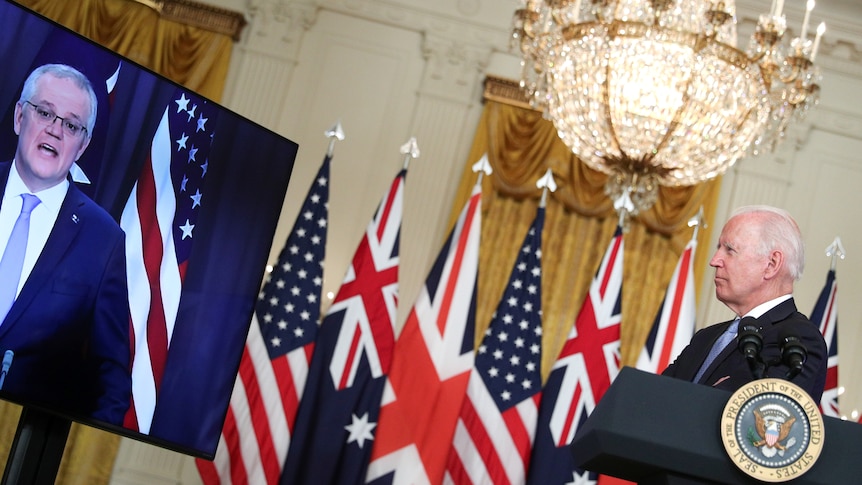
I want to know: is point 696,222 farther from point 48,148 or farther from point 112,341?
point 48,148

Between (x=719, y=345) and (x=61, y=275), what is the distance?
90.2 inches

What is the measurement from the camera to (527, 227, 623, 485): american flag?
722 cm

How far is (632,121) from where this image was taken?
6090 millimetres

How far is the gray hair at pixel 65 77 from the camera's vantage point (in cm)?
396

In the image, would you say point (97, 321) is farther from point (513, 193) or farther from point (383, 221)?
point (513, 193)

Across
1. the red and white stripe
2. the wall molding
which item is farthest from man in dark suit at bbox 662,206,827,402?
the wall molding

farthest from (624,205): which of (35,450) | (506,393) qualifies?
(35,450)

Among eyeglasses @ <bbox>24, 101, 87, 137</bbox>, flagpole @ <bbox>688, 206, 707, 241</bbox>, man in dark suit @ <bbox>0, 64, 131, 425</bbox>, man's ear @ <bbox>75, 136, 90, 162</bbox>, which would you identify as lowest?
man in dark suit @ <bbox>0, 64, 131, 425</bbox>

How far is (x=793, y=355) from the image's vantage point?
2.55 m

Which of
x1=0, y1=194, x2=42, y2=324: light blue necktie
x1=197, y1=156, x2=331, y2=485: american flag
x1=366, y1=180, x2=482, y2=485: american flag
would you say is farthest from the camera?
x1=366, y1=180, x2=482, y2=485: american flag

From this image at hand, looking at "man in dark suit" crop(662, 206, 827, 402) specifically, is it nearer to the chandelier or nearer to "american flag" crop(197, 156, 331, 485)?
the chandelier

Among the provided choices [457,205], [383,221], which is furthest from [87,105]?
[457,205]

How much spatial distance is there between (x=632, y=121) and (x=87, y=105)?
9.96 feet

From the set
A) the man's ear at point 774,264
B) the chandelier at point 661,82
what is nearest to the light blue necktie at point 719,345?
the man's ear at point 774,264
